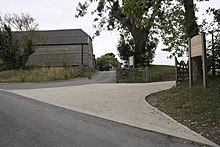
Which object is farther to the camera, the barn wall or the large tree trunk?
the barn wall

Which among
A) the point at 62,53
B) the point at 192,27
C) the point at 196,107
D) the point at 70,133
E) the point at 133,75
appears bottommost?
the point at 70,133

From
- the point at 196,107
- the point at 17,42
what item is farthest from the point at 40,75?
the point at 196,107

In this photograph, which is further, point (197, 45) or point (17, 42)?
point (17, 42)

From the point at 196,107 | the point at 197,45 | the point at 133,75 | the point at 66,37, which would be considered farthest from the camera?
the point at 66,37

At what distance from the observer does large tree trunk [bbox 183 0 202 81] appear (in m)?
16.0

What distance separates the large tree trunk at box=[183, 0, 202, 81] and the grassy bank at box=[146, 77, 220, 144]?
125 centimetres

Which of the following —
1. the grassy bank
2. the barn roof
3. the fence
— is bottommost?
the grassy bank

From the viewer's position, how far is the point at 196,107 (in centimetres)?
1119

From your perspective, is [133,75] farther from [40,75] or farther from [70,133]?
[70,133]

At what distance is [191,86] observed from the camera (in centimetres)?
1529

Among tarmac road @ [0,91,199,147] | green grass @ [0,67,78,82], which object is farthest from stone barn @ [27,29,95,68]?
tarmac road @ [0,91,199,147]

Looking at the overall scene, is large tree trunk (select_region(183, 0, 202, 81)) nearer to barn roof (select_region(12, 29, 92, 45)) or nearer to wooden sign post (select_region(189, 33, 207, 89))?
wooden sign post (select_region(189, 33, 207, 89))

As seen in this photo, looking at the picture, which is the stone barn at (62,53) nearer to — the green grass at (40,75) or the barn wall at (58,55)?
the barn wall at (58,55)

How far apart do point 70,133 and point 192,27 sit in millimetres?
10322
